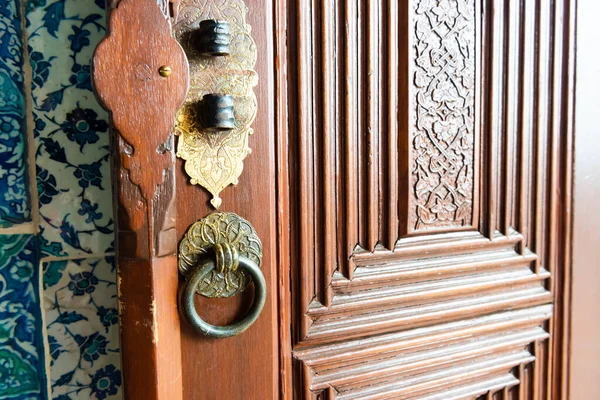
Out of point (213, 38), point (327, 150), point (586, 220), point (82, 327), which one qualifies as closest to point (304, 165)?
point (327, 150)

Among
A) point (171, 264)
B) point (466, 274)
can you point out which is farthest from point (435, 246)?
point (171, 264)

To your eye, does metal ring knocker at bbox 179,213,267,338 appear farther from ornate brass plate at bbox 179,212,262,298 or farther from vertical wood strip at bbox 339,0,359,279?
vertical wood strip at bbox 339,0,359,279

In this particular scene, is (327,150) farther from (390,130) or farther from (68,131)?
(68,131)

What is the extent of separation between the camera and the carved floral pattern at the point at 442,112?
475mm

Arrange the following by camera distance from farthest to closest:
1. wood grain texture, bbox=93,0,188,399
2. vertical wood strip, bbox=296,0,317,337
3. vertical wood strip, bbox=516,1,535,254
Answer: vertical wood strip, bbox=516,1,535,254 → vertical wood strip, bbox=296,0,317,337 → wood grain texture, bbox=93,0,188,399

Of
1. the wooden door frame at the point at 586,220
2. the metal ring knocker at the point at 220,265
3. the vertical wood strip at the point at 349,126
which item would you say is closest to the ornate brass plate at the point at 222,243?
the metal ring knocker at the point at 220,265

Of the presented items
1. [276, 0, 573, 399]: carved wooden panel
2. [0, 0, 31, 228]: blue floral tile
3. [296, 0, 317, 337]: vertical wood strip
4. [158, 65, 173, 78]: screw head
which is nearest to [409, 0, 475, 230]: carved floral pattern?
[276, 0, 573, 399]: carved wooden panel

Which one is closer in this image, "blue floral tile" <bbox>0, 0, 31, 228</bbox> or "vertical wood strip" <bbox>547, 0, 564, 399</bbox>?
"blue floral tile" <bbox>0, 0, 31, 228</bbox>

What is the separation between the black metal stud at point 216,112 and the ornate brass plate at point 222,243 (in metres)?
0.08

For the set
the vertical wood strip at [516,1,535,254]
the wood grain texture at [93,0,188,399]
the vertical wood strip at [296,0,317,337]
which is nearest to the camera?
the wood grain texture at [93,0,188,399]

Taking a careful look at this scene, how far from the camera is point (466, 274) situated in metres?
0.52

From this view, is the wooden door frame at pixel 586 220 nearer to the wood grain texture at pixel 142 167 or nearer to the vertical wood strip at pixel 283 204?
the vertical wood strip at pixel 283 204

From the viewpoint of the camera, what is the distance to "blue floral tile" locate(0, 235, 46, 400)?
361 mm

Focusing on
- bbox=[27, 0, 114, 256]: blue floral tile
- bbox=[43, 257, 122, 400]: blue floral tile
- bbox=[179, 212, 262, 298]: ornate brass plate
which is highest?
bbox=[27, 0, 114, 256]: blue floral tile
